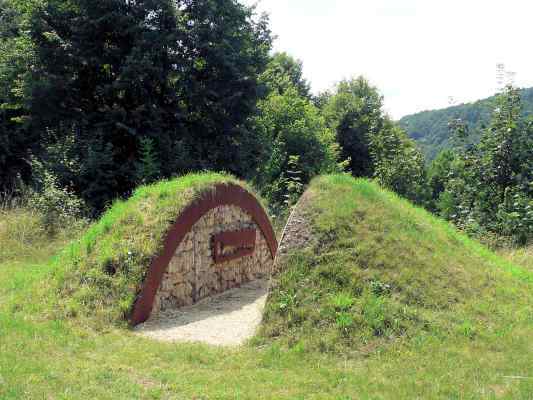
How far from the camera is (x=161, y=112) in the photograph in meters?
17.4

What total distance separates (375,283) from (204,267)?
347cm

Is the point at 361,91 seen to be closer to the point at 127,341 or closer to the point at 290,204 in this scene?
the point at 290,204

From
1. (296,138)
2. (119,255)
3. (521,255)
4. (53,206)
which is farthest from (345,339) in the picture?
(296,138)

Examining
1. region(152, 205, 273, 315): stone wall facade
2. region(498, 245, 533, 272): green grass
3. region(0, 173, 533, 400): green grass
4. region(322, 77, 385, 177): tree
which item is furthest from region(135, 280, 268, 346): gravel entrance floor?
region(322, 77, 385, 177): tree

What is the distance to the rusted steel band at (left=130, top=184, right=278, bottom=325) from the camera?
7980mm

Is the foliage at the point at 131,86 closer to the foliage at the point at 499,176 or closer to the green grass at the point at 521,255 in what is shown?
the foliage at the point at 499,176

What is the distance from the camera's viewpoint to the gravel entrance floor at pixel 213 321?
7.31 meters

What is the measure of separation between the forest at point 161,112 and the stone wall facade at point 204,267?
5303mm

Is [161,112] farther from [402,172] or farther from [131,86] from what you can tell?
[402,172]

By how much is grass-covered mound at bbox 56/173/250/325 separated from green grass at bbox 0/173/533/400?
29 centimetres

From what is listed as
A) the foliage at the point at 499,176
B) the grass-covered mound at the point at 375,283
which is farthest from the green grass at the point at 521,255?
the grass-covered mound at the point at 375,283

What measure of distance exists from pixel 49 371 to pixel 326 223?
4.20m

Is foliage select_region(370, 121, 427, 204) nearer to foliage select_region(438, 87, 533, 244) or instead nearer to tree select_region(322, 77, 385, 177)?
foliage select_region(438, 87, 533, 244)

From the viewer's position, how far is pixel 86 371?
18.4 feet
